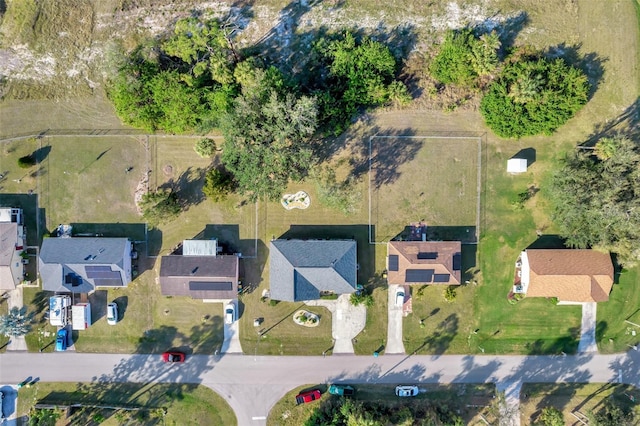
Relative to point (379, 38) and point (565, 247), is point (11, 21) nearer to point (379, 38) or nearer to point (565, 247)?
point (379, 38)

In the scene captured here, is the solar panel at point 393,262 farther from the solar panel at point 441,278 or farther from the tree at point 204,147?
the tree at point 204,147

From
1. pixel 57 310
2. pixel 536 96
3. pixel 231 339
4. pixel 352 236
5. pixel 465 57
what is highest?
pixel 465 57

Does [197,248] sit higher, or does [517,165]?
[517,165]

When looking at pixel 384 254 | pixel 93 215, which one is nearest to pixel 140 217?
pixel 93 215

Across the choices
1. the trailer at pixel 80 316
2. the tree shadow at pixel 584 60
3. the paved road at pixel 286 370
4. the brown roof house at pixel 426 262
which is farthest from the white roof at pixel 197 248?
the tree shadow at pixel 584 60

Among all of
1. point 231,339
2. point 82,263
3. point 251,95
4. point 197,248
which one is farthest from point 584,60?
point 82,263

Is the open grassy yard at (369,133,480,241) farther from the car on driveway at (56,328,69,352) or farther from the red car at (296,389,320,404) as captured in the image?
the car on driveway at (56,328,69,352)

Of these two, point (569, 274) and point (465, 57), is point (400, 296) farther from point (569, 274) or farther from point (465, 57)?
point (465, 57)
